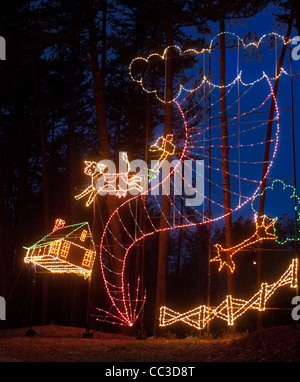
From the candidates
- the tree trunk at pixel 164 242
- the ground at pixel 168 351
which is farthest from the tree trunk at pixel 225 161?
the ground at pixel 168 351

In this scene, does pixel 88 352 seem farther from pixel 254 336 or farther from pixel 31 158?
pixel 31 158

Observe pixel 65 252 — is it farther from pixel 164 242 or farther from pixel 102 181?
pixel 164 242

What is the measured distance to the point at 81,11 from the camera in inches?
734

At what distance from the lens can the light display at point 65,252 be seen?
12438 millimetres

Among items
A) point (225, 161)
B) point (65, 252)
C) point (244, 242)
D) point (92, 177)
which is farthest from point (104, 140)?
point (244, 242)

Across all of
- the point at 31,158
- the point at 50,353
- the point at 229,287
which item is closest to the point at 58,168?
the point at 31,158

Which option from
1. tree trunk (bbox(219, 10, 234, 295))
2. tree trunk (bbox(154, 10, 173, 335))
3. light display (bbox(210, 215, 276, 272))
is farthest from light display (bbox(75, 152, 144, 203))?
light display (bbox(210, 215, 276, 272))

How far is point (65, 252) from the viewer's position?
1249cm

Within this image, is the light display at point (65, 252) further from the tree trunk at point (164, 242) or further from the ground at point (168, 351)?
the tree trunk at point (164, 242)

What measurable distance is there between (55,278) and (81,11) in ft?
46.6

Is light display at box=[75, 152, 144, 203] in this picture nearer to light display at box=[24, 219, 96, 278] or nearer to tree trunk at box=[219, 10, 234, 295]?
light display at box=[24, 219, 96, 278]

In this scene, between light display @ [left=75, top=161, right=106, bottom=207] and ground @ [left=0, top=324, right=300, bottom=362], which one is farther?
light display @ [left=75, top=161, right=106, bottom=207]

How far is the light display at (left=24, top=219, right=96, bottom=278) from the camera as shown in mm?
12438

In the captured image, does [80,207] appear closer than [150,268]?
Yes
